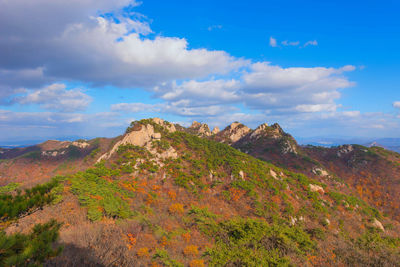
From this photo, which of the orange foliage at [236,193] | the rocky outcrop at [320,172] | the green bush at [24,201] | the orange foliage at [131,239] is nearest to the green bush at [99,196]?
the orange foliage at [131,239]

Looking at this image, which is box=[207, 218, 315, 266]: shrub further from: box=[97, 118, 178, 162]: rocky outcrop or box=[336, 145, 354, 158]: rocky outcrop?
box=[336, 145, 354, 158]: rocky outcrop

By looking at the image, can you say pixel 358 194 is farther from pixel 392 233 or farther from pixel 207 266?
pixel 207 266

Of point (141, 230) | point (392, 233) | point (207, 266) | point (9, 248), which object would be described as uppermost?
point (9, 248)

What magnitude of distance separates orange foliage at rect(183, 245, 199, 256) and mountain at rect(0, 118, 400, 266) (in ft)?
0.30

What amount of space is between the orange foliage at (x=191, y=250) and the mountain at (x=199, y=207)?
0.09 metres

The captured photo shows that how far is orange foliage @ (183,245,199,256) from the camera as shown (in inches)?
648

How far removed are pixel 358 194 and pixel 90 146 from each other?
114513mm

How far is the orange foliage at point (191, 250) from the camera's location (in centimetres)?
1645

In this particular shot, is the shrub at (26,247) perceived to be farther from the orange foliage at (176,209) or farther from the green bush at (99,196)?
the orange foliage at (176,209)

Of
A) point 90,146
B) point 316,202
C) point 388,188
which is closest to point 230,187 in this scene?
point 316,202

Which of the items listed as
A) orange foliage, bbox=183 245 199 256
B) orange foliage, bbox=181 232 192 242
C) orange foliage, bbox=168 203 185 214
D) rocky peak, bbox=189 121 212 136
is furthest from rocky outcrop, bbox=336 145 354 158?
orange foliage, bbox=183 245 199 256

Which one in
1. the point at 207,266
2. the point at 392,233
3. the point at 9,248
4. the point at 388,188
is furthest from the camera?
the point at 388,188

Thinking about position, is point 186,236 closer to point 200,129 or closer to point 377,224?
point 377,224

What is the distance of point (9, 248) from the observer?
5344 millimetres
